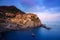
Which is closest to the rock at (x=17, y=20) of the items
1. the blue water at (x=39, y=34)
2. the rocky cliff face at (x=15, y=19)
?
the rocky cliff face at (x=15, y=19)

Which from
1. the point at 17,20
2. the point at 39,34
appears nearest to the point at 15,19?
the point at 17,20

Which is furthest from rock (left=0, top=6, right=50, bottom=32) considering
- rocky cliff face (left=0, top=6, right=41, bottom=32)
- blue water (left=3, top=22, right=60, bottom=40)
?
blue water (left=3, top=22, right=60, bottom=40)

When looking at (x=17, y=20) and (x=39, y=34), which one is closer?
(x=39, y=34)

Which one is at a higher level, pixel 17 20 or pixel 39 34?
pixel 17 20

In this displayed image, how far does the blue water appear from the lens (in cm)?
527

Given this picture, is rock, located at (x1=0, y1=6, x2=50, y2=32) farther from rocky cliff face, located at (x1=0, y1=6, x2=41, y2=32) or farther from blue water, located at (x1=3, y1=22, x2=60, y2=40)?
blue water, located at (x1=3, y1=22, x2=60, y2=40)

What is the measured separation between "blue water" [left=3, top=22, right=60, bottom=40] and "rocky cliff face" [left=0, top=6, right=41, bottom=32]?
10.7 inches

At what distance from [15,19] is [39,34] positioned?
1.27 m

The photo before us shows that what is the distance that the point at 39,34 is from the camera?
18.0ft

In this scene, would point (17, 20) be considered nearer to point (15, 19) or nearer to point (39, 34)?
point (15, 19)

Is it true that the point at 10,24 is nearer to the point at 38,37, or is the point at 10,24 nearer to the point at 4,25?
the point at 4,25

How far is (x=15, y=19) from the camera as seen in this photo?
5855mm

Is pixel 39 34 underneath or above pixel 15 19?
underneath

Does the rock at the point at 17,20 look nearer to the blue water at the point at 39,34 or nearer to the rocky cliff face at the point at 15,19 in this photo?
the rocky cliff face at the point at 15,19
